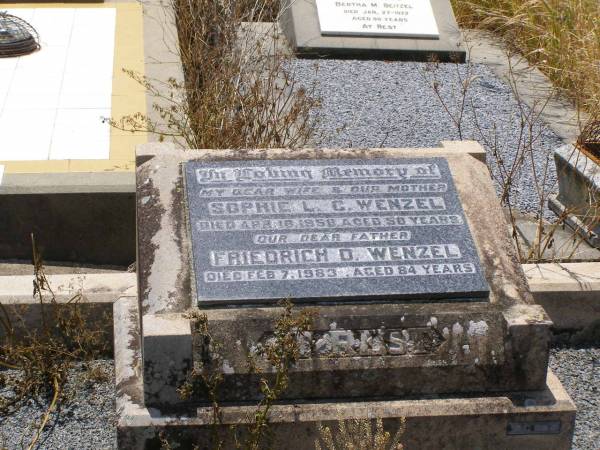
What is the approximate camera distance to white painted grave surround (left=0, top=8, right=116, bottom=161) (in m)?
6.82

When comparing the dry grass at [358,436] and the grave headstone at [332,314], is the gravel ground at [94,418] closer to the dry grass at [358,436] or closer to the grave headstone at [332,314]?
the grave headstone at [332,314]

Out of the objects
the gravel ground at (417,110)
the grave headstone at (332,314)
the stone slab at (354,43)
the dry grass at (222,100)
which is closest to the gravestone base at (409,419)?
the grave headstone at (332,314)

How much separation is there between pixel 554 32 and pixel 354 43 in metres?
1.76

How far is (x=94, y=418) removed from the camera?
4.45 meters

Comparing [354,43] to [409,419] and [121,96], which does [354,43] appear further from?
[409,419]

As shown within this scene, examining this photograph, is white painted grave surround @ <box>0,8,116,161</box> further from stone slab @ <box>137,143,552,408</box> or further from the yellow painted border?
→ stone slab @ <box>137,143,552,408</box>

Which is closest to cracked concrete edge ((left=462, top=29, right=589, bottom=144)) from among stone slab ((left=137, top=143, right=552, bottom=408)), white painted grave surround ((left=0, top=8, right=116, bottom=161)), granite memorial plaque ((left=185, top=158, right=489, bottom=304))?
white painted grave surround ((left=0, top=8, right=116, bottom=161))

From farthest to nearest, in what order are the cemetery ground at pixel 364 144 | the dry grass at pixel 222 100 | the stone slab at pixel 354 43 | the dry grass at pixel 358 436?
the stone slab at pixel 354 43
the dry grass at pixel 222 100
the cemetery ground at pixel 364 144
the dry grass at pixel 358 436

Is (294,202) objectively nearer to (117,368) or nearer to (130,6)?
(117,368)

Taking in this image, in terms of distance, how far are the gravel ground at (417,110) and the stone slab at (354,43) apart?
0.44 ft

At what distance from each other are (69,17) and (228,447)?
Result: 248 inches

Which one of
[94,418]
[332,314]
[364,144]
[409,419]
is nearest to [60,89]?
[364,144]

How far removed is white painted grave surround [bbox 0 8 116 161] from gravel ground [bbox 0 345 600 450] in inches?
95.4

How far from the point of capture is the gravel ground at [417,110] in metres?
7.48
